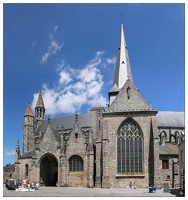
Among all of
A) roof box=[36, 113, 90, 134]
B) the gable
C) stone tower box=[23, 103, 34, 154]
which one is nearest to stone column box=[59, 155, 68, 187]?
the gable

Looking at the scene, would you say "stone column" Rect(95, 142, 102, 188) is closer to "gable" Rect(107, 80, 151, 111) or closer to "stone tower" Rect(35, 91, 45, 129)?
"gable" Rect(107, 80, 151, 111)

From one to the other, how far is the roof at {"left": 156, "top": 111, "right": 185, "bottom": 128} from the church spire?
914 centimetres

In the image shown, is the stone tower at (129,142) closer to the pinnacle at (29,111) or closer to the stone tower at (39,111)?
the pinnacle at (29,111)

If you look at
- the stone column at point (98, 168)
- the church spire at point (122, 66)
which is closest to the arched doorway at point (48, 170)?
the stone column at point (98, 168)

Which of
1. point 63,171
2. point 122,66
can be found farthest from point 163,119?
point 63,171

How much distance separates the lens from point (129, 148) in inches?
1252

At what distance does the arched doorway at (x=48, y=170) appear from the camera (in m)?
38.8

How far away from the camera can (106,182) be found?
30.4 metres

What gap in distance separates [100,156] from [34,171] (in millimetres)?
9939

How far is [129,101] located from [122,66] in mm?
17575

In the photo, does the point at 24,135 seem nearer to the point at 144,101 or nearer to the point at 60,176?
the point at 60,176

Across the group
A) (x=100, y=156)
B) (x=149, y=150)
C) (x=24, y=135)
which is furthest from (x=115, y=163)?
(x=24, y=135)

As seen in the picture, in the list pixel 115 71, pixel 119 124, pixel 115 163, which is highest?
pixel 115 71

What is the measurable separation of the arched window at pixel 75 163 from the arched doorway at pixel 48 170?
12.3ft
